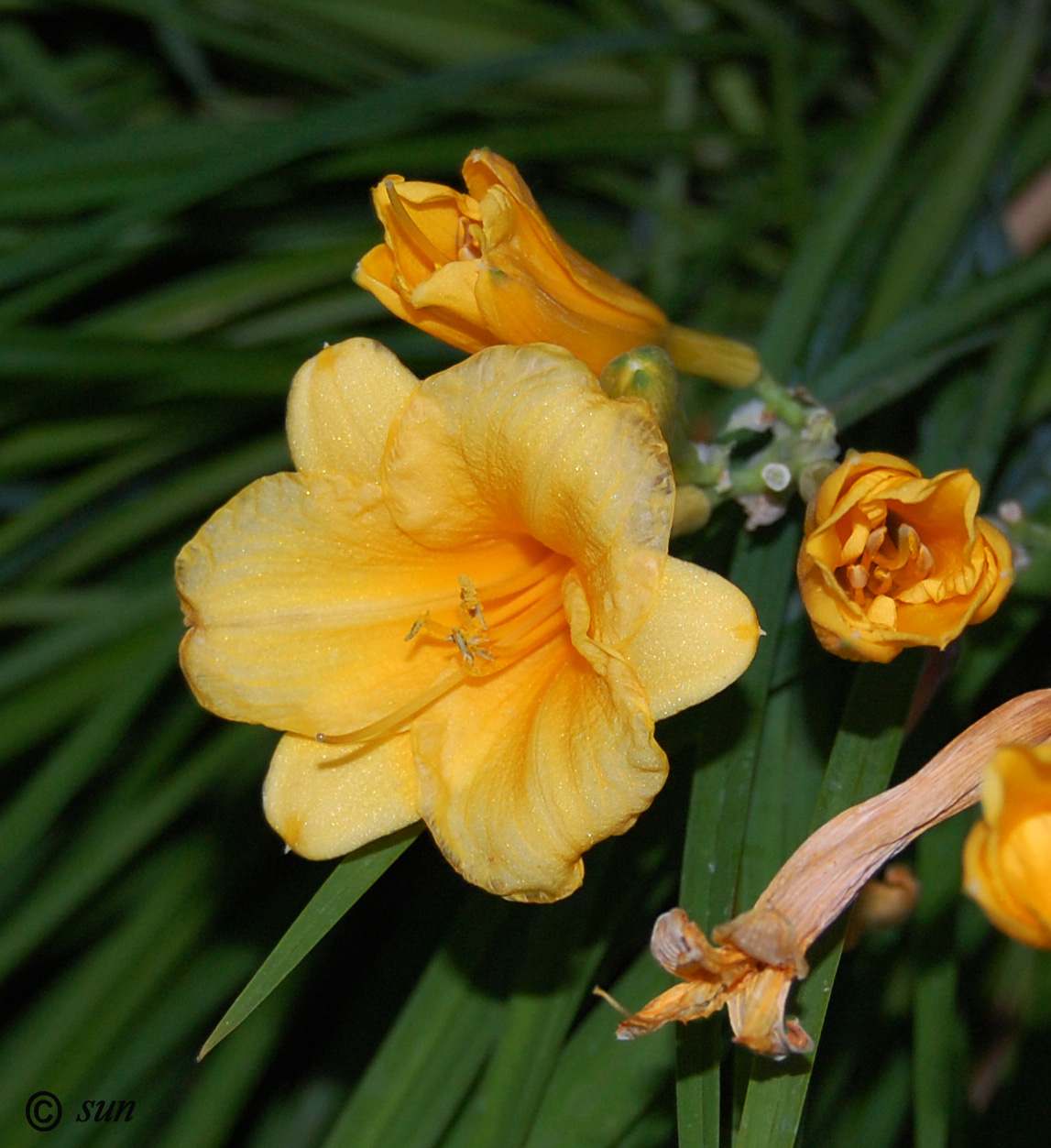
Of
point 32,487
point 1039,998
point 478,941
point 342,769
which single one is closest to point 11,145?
point 32,487

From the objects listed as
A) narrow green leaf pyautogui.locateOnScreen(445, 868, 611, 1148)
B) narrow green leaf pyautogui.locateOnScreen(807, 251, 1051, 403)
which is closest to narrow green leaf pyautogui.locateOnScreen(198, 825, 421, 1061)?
narrow green leaf pyautogui.locateOnScreen(445, 868, 611, 1148)

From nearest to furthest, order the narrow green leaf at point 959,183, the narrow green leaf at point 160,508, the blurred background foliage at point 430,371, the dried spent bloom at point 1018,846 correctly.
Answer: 1. the dried spent bloom at point 1018,846
2. the blurred background foliage at point 430,371
3. the narrow green leaf at point 959,183
4. the narrow green leaf at point 160,508

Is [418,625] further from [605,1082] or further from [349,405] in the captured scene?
[605,1082]

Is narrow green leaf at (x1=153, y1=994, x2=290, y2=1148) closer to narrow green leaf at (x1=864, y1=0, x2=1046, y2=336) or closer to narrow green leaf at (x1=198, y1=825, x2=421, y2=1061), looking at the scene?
narrow green leaf at (x1=198, y1=825, x2=421, y2=1061)

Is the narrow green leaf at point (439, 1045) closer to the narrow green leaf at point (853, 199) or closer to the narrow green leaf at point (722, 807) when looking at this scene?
the narrow green leaf at point (722, 807)

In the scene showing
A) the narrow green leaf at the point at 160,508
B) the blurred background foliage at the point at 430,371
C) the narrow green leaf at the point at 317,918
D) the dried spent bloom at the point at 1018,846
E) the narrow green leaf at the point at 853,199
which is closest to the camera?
the dried spent bloom at the point at 1018,846

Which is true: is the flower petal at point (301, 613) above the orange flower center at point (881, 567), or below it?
below

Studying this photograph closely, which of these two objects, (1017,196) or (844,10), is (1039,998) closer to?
(1017,196)

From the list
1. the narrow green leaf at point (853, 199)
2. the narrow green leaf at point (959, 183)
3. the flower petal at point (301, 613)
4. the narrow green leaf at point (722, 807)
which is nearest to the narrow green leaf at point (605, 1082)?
the narrow green leaf at point (722, 807)
